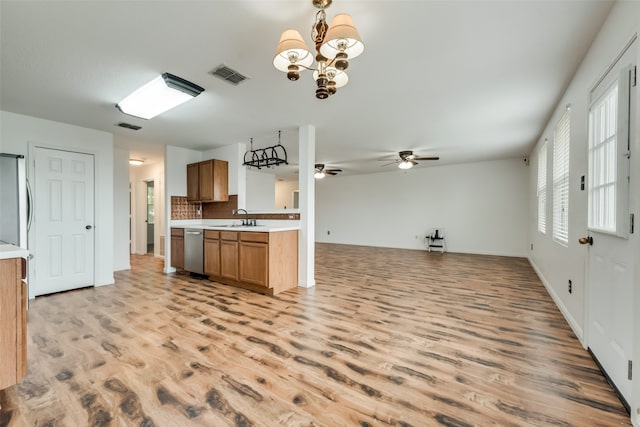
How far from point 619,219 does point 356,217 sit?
7.85 m

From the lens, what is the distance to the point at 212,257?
4.42 meters


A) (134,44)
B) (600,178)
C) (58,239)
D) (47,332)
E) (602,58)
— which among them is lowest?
(47,332)

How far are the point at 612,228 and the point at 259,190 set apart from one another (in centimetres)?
813

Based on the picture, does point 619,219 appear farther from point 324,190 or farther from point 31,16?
point 324,190

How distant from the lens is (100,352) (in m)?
2.18

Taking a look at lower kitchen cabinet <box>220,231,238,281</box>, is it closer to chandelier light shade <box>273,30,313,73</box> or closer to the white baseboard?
chandelier light shade <box>273,30,313,73</box>

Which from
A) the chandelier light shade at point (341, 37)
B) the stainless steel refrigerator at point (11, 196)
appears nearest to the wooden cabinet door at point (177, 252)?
the stainless steel refrigerator at point (11, 196)

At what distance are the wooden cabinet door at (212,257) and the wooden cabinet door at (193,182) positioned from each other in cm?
124

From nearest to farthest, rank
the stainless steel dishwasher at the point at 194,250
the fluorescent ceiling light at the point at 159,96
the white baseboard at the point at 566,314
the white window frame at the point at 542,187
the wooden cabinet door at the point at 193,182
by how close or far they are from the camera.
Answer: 1. the white baseboard at the point at 566,314
2. the fluorescent ceiling light at the point at 159,96
3. the white window frame at the point at 542,187
4. the stainless steel dishwasher at the point at 194,250
5. the wooden cabinet door at the point at 193,182

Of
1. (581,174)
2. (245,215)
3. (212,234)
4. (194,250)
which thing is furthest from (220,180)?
(581,174)

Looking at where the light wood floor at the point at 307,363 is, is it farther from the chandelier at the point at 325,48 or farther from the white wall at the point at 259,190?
the white wall at the point at 259,190

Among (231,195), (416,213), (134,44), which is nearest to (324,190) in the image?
(416,213)

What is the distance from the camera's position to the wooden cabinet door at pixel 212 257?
434cm

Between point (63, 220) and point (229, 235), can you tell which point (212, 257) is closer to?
point (229, 235)
